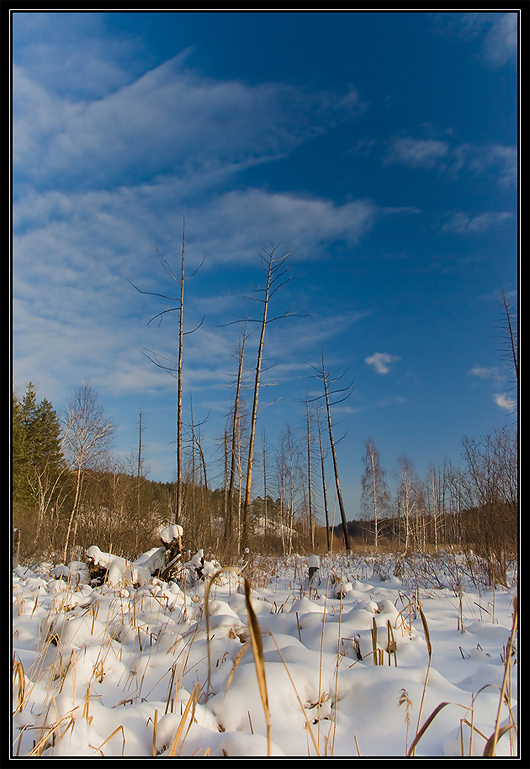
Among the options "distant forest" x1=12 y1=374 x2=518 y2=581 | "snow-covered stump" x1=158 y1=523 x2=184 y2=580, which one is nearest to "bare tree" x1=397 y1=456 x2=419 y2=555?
"distant forest" x1=12 y1=374 x2=518 y2=581

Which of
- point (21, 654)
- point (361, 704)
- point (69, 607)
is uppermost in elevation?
point (361, 704)

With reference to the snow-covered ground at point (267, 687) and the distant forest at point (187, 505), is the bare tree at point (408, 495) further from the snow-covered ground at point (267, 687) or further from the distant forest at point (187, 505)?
the snow-covered ground at point (267, 687)

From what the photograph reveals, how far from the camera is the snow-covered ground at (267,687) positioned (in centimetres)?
143

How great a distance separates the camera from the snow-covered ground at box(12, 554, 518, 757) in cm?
143

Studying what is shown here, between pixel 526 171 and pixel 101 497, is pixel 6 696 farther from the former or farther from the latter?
pixel 101 497

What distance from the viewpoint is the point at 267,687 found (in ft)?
5.00

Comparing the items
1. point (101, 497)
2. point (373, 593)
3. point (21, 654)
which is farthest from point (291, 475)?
point (21, 654)

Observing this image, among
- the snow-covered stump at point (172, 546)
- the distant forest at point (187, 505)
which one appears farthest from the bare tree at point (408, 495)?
the snow-covered stump at point (172, 546)

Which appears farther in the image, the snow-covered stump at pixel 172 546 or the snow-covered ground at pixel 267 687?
the snow-covered stump at pixel 172 546

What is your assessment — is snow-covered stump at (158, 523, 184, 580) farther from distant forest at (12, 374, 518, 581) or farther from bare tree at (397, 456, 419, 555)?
bare tree at (397, 456, 419, 555)

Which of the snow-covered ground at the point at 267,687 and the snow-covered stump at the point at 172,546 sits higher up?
the snow-covered ground at the point at 267,687

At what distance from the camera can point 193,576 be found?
261 inches

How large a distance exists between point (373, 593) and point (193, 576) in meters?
3.06

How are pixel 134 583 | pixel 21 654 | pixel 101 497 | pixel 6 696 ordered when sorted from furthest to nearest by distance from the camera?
pixel 101 497 → pixel 134 583 → pixel 21 654 → pixel 6 696
